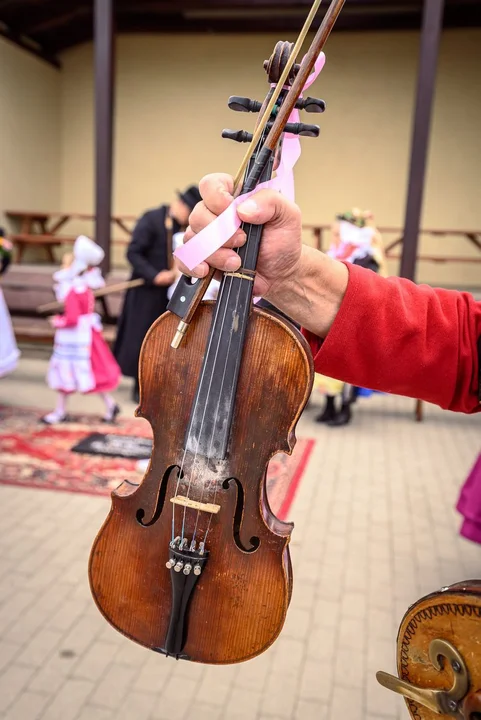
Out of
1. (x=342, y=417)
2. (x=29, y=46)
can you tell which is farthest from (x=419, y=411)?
(x=29, y=46)

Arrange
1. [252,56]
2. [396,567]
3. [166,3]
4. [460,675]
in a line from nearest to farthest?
[460,675] < [396,567] < [166,3] < [252,56]

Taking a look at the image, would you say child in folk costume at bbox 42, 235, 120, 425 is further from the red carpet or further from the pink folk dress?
the red carpet

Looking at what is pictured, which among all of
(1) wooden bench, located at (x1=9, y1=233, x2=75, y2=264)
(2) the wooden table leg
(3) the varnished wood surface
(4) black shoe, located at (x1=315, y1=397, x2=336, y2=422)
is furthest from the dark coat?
(3) the varnished wood surface

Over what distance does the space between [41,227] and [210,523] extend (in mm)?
9554

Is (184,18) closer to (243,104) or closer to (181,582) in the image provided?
(243,104)

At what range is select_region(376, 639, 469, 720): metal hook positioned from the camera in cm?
→ 73

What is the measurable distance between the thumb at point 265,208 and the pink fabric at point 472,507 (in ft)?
5.88

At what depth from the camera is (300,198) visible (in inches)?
386

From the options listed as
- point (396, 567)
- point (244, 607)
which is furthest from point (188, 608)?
point (396, 567)

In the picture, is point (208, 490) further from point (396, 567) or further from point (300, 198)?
point (300, 198)

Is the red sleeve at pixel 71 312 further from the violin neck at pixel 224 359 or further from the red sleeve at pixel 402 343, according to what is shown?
the violin neck at pixel 224 359

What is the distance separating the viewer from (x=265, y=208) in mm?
904

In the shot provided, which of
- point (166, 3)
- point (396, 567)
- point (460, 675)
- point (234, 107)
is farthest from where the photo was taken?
point (166, 3)

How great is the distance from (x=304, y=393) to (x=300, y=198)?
9202 millimetres
